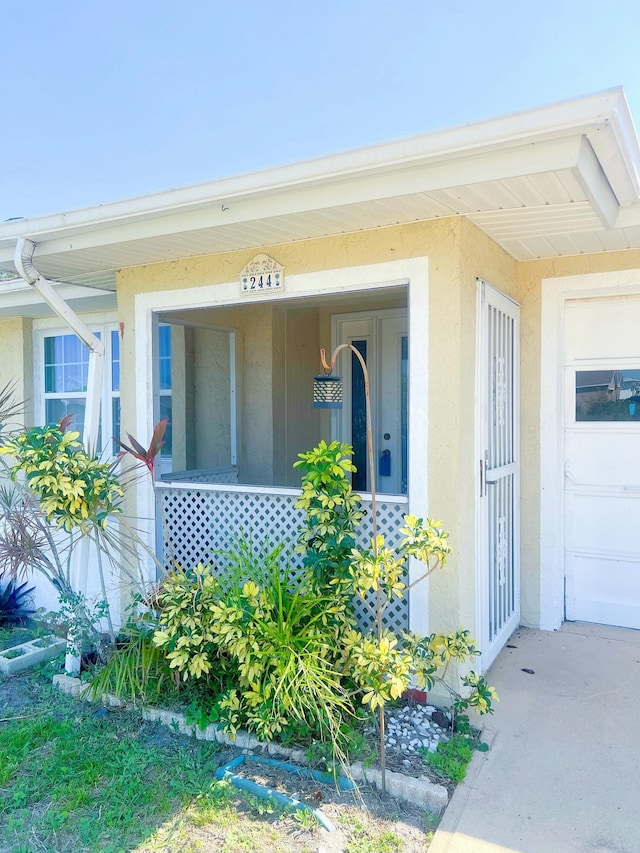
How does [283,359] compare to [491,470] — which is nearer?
[491,470]

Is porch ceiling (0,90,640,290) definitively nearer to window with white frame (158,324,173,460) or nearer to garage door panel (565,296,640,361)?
garage door panel (565,296,640,361)

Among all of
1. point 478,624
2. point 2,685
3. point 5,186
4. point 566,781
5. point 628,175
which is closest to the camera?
point 566,781

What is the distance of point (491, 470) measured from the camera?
14.0 feet

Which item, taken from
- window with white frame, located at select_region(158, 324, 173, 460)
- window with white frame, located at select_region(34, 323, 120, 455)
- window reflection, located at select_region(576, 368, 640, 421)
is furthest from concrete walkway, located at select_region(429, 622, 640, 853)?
window with white frame, located at select_region(34, 323, 120, 455)

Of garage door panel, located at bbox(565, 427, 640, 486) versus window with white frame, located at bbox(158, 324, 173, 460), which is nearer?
garage door panel, located at bbox(565, 427, 640, 486)

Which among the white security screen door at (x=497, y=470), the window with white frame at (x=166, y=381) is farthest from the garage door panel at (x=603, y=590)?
the window with white frame at (x=166, y=381)

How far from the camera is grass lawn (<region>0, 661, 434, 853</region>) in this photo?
274 centimetres

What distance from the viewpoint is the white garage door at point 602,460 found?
4.88 meters

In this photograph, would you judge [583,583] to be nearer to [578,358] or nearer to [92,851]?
[578,358]

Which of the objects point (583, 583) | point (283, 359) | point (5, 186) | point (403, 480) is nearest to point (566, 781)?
point (583, 583)

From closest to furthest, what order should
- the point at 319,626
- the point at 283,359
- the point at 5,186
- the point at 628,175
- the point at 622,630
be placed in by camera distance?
the point at 628,175, the point at 319,626, the point at 622,630, the point at 283,359, the point at 5,186

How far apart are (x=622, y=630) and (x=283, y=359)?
4125 mm

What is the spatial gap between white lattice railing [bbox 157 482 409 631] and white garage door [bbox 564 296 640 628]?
1895 mm

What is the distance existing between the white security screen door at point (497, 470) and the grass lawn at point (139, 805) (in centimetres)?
175
